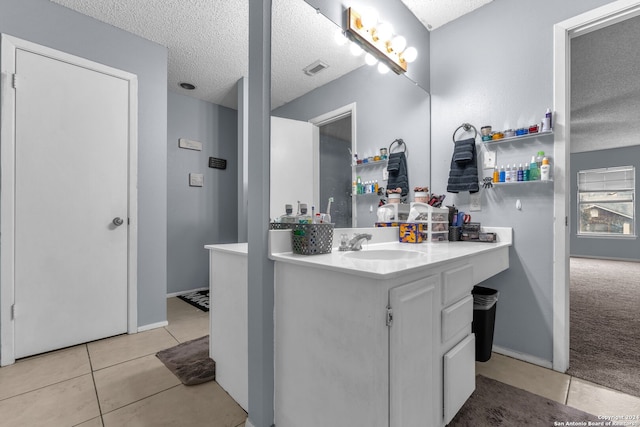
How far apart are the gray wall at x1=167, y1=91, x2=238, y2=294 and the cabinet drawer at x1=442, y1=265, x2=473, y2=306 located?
2.70 metres

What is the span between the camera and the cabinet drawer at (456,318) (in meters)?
1.10

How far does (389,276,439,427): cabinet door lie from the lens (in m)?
0.85

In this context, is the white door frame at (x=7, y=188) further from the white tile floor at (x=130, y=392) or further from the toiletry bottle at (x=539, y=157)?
the toiletry bottle at (x=539, y=157)

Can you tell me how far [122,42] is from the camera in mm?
2236

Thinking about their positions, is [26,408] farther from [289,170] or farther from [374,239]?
[374,239]

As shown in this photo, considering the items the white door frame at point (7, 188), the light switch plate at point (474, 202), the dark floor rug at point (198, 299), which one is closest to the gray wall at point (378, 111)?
the light switch plate at point (474, 202)

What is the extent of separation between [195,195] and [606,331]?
415cm

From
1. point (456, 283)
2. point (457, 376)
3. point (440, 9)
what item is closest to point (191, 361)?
point (457, 376)

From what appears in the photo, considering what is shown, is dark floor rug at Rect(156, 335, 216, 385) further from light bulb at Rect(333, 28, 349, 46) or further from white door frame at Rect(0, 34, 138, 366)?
light bulb at Rect(333, 28, 349, 46)

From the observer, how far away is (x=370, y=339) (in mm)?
858

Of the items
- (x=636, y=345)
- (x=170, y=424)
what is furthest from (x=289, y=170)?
(x=636, y=345)

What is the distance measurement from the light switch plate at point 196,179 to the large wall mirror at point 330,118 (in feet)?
7.30

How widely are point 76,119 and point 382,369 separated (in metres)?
2.54

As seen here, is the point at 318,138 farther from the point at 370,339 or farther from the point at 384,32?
the point at 370,339
